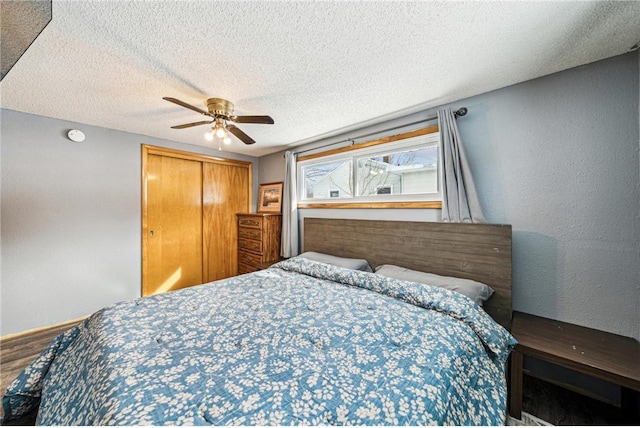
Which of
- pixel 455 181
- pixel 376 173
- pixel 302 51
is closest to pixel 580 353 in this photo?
pixel 455 181

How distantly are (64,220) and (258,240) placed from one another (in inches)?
85.0

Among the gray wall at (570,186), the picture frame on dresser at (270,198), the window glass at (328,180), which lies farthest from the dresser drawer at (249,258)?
the gray wall at (570,186)

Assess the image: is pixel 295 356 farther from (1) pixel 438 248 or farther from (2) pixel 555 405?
(2) pixel 555 405

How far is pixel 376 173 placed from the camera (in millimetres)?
2818

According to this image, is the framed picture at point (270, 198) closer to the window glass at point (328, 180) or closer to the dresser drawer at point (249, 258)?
the window glass at point (328, 180)

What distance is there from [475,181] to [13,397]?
11.0ft

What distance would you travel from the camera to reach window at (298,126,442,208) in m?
2.39

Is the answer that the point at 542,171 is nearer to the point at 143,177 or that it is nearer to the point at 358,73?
the point at 358,73

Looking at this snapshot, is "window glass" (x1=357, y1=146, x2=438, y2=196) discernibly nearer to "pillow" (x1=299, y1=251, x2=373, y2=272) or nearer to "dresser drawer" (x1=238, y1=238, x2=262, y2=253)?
"pillow" (x1=299, y1=251, x2=373, y2=272)

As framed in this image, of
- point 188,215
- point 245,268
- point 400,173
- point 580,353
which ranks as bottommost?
point 245,268

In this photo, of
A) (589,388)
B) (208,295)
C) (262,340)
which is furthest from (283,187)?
(589,388)

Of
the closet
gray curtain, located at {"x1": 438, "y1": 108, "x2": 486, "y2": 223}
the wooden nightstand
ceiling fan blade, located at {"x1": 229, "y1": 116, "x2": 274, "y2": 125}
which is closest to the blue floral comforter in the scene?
the wooden nightstand

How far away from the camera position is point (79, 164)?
2.72 metres

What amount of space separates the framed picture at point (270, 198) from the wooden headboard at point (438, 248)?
1241 millimetres
